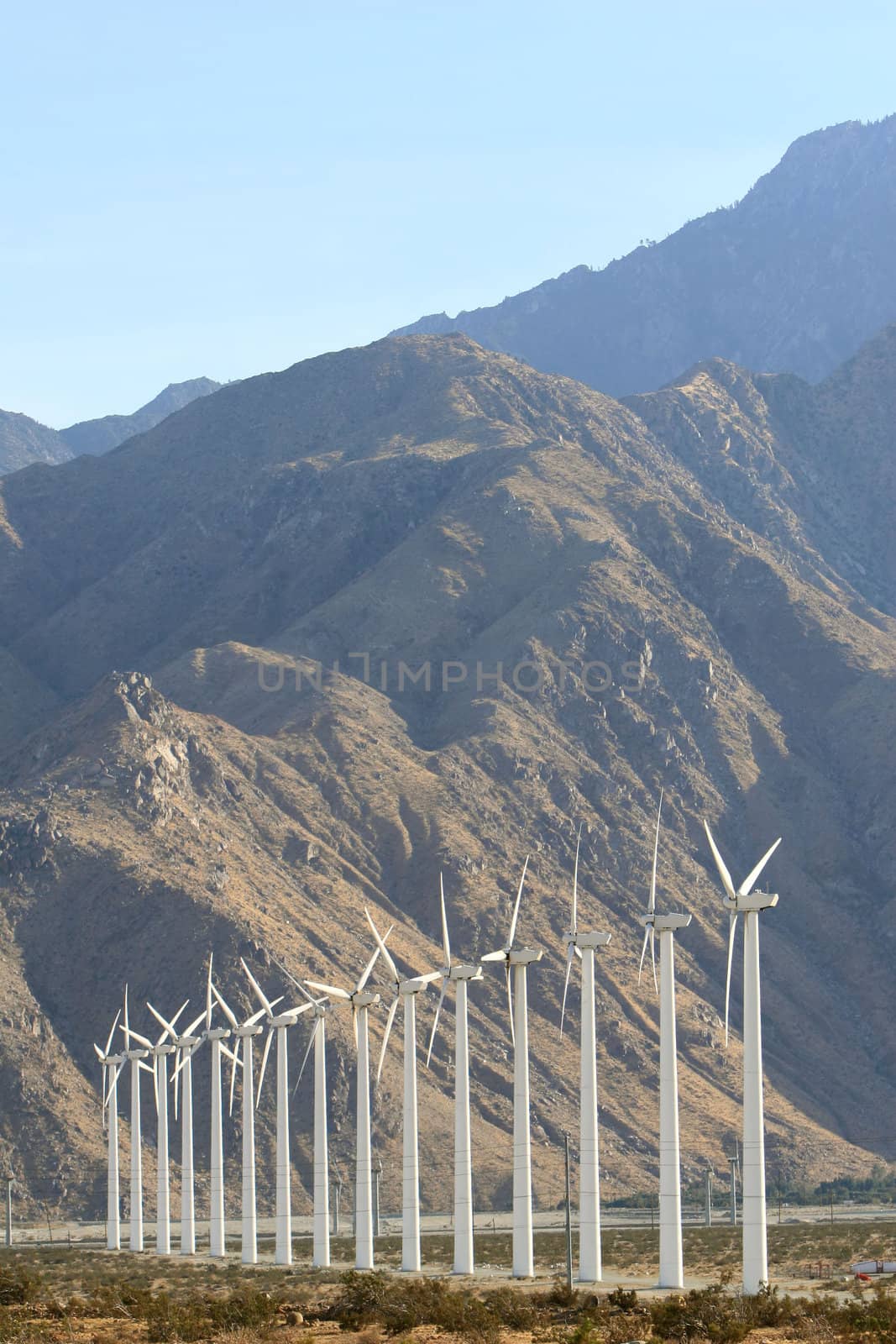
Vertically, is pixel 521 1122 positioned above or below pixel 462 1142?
above

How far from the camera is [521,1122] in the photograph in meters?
87.8

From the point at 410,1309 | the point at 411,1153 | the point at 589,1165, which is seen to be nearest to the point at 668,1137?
the point at 589,1165

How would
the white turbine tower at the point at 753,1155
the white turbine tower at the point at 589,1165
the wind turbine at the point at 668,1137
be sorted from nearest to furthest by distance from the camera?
the white turbine tower at the point at 753,1155 → the wind turbine at the point at 668,1137 → the white turbine tower at the point at 589,1165

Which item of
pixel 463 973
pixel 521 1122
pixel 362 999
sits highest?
pixel 463 973

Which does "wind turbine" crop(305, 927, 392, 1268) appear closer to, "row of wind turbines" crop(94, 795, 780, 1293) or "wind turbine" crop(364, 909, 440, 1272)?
"row of wind turbines" crop(94, 795, 780, 1293)

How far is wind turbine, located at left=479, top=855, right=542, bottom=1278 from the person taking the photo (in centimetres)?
8706

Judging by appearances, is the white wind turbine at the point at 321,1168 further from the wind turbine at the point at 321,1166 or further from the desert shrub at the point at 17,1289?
the desert shrub at the point at 17,1289

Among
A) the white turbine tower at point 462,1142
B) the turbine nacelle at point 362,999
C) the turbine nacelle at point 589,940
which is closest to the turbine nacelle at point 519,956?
the white turbine tower at point 462,1142

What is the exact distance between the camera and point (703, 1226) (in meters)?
141

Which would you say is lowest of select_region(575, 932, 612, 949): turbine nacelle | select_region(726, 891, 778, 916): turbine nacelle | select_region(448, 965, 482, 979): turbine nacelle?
select_region(448, 965, 482, 979): turbine nacelle

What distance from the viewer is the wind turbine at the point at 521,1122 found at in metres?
87.1

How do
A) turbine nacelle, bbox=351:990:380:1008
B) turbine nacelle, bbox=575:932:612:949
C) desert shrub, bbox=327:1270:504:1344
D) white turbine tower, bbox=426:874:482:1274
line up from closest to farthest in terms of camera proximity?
desert shrub, bbox=327:1270:504:1344
turbine nacelle, bbox=575:932:612:949
white turbine tower, bbox=426:874:482:1274
turbine nacelle, bbox=351:990:380:1008

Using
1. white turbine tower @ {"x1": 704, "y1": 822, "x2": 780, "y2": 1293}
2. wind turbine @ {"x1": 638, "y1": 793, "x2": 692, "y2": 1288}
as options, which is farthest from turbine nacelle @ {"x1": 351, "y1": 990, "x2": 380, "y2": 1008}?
white turbine tower @ {"x1": 704, "y1": 822, "x2": 780, "y2": 1293}

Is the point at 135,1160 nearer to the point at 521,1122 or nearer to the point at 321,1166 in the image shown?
the point at 321,1166
